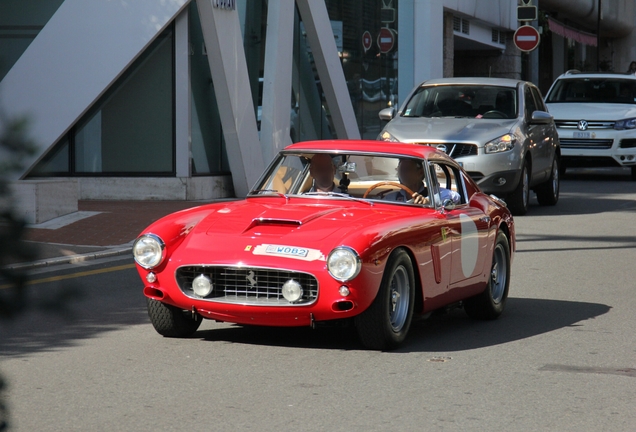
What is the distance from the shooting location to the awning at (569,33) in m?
50.1

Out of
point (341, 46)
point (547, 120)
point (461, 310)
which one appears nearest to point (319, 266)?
point (461, 310)

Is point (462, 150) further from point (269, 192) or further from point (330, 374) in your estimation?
point (330, 374)

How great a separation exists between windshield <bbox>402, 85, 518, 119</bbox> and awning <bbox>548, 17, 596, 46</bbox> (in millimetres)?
33161

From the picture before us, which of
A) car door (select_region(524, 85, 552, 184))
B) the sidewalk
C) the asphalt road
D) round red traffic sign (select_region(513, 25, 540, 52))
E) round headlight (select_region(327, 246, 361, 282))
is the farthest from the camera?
round red traffic sign (select_region(513, 25, 540, 52))

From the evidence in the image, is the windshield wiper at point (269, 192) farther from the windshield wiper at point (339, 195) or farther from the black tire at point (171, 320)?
the black tire at point (171, 320)

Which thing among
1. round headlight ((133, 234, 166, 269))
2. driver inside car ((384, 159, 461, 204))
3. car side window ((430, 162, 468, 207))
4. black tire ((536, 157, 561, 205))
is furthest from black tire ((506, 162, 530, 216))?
round headlight ((133, 234, 166, 269))

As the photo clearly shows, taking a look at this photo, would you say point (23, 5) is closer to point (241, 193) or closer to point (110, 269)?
point (241, 193)

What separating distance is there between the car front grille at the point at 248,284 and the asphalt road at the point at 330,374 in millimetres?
347

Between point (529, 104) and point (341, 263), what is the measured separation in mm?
11396

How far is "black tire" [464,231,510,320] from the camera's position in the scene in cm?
805

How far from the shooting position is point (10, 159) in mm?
2016

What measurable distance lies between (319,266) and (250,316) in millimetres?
532

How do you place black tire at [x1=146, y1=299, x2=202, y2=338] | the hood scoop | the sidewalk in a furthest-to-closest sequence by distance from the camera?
the sidewalk < black tire at [x1=146, y1=299, x2=202, y2=338] < the hood scoop

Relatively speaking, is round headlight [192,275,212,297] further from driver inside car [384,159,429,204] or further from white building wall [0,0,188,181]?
white building wall [0,0,188,181]
